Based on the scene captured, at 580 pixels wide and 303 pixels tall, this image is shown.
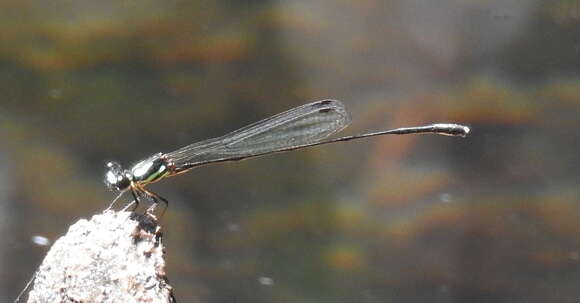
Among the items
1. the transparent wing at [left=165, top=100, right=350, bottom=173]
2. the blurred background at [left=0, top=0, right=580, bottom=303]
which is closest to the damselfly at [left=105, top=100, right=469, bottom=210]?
the transparent wing at [left=165, top=100, right=350, bottom=173]

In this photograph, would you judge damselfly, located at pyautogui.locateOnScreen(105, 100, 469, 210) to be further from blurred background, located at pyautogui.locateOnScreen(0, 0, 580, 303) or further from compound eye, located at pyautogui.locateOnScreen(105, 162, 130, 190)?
blurred background, located at pyautogui.locateOnScreen(0, 0, 580, 303)

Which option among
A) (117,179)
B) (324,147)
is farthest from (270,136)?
(324,147)

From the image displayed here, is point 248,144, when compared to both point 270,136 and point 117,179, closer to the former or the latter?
point 270,136

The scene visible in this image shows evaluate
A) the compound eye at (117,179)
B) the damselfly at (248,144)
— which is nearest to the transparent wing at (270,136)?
the damselfly at (248,144)

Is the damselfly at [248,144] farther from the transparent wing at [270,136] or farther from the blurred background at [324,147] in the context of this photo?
the blurred background at [324,147]

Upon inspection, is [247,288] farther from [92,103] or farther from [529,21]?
[529,21]

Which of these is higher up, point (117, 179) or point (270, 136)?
point (270, 136)
